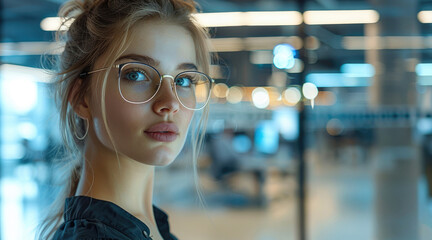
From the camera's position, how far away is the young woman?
775 mm

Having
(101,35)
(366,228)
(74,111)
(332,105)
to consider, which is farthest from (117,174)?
(366,228)

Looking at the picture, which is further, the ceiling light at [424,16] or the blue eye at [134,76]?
the ceiling light at [424,16]

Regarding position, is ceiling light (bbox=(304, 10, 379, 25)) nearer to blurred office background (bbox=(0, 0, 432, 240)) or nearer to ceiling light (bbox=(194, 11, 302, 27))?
blurred office background (bbox=(0, 0, 432, 240))

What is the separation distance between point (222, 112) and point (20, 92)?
2057 mm

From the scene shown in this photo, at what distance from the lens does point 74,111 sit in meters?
0.87

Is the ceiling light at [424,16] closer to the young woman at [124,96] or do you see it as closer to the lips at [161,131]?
the young woman at [124,96]

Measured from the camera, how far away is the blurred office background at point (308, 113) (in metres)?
4.06

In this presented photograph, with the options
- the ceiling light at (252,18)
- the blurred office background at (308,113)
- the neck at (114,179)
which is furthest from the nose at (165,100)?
the ceiling light at (252,18)

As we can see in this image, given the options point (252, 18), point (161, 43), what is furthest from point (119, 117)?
point (252, 18)

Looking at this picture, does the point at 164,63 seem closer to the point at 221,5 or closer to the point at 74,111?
the point at 74,111

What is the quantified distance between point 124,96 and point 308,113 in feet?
12.3

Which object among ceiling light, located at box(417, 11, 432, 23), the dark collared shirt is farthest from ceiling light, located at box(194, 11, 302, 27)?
the dark collared shirt

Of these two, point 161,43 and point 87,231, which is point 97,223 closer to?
point 87,231

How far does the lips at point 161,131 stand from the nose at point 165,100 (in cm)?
2
